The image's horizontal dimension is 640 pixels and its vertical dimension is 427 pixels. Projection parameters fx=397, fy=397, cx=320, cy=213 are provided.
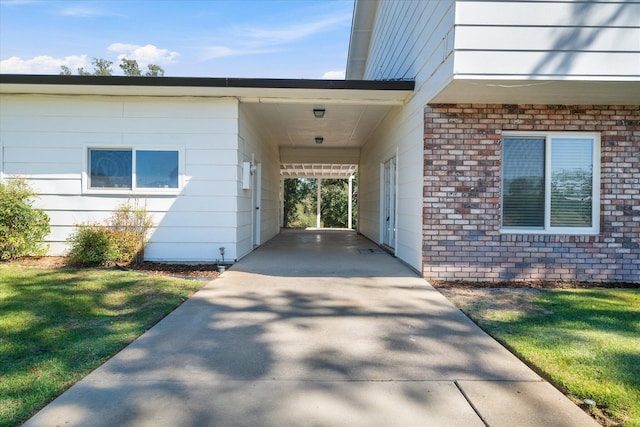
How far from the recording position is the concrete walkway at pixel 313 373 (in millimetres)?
2334

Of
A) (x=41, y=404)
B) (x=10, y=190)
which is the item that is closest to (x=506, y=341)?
(x=41, y=404)

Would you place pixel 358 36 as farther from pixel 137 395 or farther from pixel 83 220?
pixel 137 395

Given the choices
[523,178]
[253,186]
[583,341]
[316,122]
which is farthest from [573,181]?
[253,186]

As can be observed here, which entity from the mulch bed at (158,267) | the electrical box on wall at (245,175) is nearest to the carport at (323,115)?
the electrical box on wall at (245,175)

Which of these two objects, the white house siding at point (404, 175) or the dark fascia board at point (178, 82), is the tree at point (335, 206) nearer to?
the white house siding at point (404, 175)

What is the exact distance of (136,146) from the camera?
291 inches

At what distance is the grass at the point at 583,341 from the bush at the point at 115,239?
5.63 m

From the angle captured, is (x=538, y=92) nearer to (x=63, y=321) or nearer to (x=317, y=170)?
(x=63, y=321)

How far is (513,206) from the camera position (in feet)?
20.3

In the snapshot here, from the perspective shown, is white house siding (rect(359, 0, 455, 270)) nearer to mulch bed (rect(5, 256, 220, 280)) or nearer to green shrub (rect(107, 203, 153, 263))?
mulch bed (rect(5, 256, 220, 280))

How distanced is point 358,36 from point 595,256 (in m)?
11.0

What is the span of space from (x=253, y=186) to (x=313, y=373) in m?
7.45

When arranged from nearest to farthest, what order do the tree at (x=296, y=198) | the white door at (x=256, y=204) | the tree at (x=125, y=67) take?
1. the white door at (x=256, y=204)
2. the tree at (x=296, y=198)
3. the tree at (x=125, y=67)

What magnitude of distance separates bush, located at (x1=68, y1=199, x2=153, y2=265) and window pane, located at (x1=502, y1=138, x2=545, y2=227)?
20.3ft
